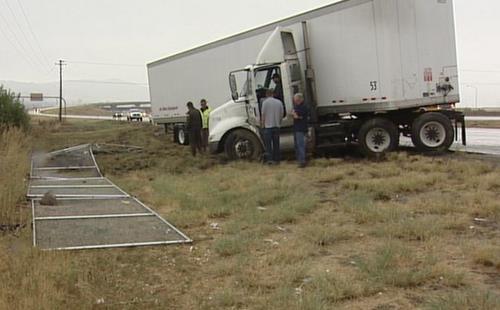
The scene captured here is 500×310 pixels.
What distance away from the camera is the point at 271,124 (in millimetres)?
14391

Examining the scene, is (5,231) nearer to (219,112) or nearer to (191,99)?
(219,112)

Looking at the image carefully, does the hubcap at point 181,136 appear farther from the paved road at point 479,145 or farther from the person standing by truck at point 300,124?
the person standing by truck at point 300,124

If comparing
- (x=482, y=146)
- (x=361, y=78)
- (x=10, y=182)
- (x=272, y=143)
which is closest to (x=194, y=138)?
(x=272, y=143)

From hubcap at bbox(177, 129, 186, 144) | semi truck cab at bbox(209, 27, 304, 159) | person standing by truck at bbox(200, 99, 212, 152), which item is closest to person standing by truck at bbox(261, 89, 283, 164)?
semi truck cab at bbox(209, 27, 304, 159)

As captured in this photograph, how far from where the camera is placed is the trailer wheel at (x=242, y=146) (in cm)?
1562

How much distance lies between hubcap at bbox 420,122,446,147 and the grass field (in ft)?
14.0

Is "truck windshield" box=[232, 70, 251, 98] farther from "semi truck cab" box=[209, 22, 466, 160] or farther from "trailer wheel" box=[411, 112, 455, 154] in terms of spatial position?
"trailer wheel" box=[411, 112, 455, 154]

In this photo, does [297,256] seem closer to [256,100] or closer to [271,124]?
[271,124]

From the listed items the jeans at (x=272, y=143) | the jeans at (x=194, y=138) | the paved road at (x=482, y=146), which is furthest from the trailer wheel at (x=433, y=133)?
the jeans at (x=194, y=138)

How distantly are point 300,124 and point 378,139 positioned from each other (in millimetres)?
2680

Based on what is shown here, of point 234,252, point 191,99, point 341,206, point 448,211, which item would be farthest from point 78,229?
point 191,99

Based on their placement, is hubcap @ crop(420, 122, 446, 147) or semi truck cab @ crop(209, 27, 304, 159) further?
Answer: hubcap @ crop(420, 122, 446, 147)

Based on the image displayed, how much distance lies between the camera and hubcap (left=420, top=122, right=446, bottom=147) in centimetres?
1526

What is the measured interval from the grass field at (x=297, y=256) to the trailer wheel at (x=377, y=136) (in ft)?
14.6
